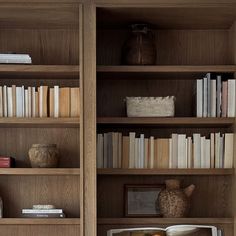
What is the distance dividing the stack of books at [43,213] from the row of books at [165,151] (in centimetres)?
38

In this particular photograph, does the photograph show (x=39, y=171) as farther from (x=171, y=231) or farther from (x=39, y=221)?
(x=171, y=231)

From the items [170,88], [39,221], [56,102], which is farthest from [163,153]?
[39,221]

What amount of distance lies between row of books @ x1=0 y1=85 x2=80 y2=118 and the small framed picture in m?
0.62

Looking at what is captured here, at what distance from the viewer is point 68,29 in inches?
145

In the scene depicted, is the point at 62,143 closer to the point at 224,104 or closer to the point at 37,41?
the point at 37,41

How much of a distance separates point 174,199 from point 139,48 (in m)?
0.92

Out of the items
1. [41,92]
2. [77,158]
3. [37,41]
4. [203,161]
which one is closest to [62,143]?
[77,158]

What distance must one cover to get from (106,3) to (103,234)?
1.37 m

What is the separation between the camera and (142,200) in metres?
3.58

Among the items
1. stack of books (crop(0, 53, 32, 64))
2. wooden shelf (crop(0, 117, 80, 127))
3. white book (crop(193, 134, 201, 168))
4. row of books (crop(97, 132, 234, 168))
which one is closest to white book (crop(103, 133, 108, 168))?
row of books (crop(97, 132, 234, 168))

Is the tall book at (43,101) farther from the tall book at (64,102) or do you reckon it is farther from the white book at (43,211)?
the white book at (43,211)

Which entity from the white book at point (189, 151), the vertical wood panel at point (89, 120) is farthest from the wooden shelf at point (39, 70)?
the white book at point (189, 151)

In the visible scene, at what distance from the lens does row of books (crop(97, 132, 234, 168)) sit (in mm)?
3416

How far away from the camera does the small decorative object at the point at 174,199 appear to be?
3.40 m
